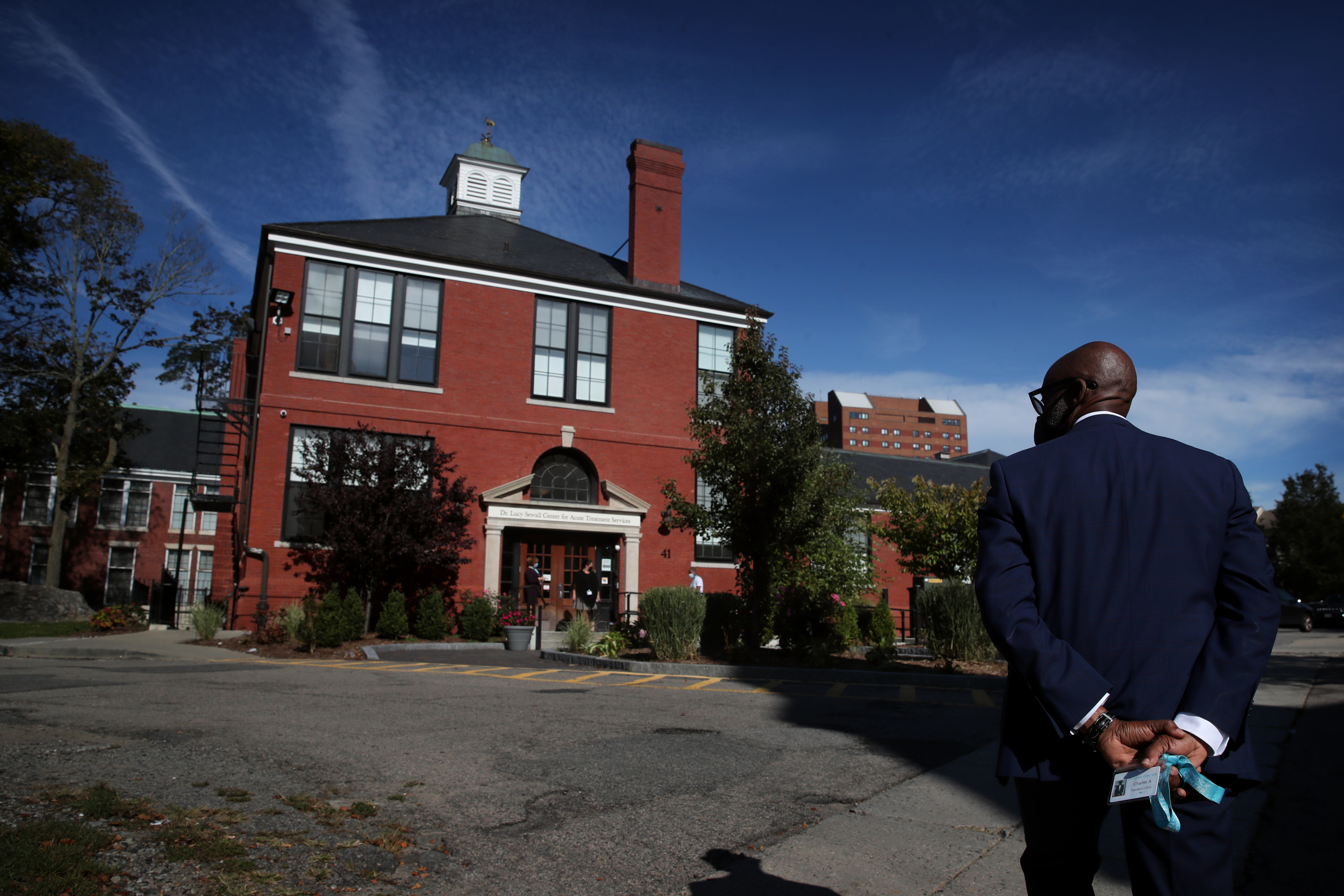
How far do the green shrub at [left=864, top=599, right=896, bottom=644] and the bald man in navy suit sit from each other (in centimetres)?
1498

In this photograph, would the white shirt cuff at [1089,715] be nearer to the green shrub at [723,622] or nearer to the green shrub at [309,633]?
the green shrub at [723,622]

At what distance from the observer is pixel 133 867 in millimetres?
3418

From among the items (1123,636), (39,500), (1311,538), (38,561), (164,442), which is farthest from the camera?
(1311,538)

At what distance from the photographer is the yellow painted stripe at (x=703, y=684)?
10.5 metres

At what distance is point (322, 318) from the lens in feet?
66.3

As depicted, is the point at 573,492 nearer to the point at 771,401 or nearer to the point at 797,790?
the point at 771,401

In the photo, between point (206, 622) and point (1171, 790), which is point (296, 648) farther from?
point (1171, 790)

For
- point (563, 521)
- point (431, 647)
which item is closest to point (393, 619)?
point (431, 647)

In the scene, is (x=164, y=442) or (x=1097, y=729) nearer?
(x=1097, y=729)

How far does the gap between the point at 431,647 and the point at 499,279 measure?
9.78 m

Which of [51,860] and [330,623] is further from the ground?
[330,623]

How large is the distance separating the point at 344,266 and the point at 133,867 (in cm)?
1910

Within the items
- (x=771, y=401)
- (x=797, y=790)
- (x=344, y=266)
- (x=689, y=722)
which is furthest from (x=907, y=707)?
(x=344, y=266)

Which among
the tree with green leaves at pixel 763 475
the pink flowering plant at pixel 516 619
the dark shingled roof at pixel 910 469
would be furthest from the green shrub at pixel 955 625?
the dark shingled roof at pixel 910 469
